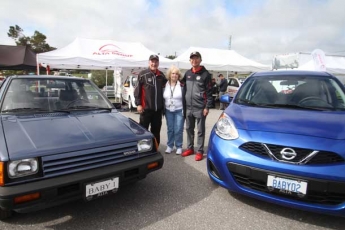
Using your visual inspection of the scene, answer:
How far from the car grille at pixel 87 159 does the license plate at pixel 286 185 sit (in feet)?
4.35

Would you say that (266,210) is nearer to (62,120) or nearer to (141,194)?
(141,194)

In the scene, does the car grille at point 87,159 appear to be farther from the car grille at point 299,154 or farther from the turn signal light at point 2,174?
the car grille at point 299,154

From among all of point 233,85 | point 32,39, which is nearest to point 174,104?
point 233,85

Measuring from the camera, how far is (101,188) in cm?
212

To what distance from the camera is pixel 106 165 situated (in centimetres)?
220

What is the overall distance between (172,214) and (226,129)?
1084 millimetres

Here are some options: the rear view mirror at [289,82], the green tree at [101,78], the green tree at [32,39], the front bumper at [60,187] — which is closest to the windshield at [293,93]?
the rear view mirror at [289,82]

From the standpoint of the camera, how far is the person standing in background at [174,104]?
13.7ft

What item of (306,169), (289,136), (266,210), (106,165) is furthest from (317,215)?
(106,165)

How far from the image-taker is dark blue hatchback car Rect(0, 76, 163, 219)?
1.82 metres

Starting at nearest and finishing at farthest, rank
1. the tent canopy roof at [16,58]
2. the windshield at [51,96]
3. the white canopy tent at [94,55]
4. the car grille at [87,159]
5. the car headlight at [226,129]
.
Result: 1. the car grille at [87,159]
2. the car headlight at [226,129]
3. the windshield at [51,96]
4. the white canopy tent at [94,55]
5. the tent canopy roof at [16,58]

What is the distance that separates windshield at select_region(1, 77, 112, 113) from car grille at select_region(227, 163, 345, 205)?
1.99m

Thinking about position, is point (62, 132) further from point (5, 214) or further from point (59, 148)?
point (5, 214)

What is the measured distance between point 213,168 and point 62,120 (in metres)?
1.75
